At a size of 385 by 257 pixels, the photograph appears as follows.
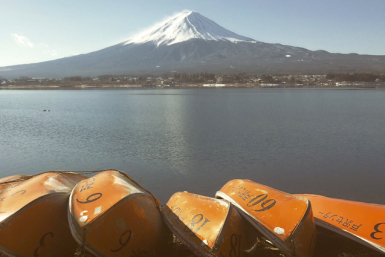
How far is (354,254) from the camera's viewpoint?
5.07 meters

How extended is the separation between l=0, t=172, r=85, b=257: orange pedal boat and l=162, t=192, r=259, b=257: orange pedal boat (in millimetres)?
1598

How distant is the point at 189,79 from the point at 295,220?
120253 mm

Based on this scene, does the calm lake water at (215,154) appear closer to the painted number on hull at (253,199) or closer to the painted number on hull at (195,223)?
the painted number on hull at (253,199)

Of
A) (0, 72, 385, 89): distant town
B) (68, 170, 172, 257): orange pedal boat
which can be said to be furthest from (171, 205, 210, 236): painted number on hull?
(0, 72, 385, 89): distant town

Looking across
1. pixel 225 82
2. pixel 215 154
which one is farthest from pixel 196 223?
pixel 225 82

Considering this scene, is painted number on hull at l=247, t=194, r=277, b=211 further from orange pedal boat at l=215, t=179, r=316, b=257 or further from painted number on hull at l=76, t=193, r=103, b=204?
painted number on hull at l=76, t=193, r=103, b=204

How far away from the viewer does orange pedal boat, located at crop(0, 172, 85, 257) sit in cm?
450

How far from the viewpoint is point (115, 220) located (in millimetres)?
4559

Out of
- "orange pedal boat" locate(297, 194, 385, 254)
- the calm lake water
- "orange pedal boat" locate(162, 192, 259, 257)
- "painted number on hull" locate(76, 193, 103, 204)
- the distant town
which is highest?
"painted number on hull" locate(76, 193, 103, 204)

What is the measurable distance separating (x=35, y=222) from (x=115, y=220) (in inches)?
46.0

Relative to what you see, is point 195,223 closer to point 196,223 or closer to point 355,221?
point 196,223

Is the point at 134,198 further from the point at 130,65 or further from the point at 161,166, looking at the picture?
the point at 130,65

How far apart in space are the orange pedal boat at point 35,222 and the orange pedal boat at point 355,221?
414 centimetres

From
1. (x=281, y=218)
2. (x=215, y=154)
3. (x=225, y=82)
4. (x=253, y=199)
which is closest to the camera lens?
(x=281, y=218)
